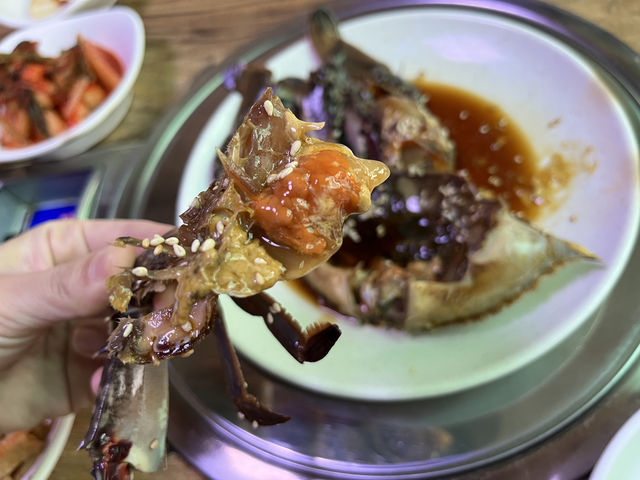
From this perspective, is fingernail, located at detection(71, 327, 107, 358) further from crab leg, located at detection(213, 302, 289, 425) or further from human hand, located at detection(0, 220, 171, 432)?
crab leg, located at detection(213, 302, 289, 425)

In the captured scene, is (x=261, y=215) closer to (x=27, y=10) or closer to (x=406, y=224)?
(x=406, y=224)

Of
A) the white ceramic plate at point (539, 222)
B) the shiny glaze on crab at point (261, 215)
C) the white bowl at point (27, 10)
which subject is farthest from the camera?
the white bowl at point (27, 10)

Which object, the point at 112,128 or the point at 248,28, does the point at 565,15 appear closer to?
the point at 248,28

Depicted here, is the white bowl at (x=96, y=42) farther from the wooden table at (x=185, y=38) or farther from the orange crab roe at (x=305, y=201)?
the orange crab roe at (x=305, y=201)

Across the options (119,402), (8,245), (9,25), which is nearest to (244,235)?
(119,402)

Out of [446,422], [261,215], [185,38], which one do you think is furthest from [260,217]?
[185,38]

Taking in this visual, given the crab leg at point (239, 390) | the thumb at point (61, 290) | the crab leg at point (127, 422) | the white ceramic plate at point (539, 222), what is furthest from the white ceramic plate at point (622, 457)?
the thumb at point (61, 290)

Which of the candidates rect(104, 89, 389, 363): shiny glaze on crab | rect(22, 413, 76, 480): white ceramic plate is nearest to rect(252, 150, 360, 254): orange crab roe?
rect(104, 89, 389, 363): shiny glaze on crab

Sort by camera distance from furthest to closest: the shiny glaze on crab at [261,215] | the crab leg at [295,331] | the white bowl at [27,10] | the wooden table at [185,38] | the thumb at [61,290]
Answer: the white bowl at [27,10]
the wooden table at [185,38]
the thumb at [61,290]
the crab leg at [295,331]
the shiny glaze on crab at [261,215]
